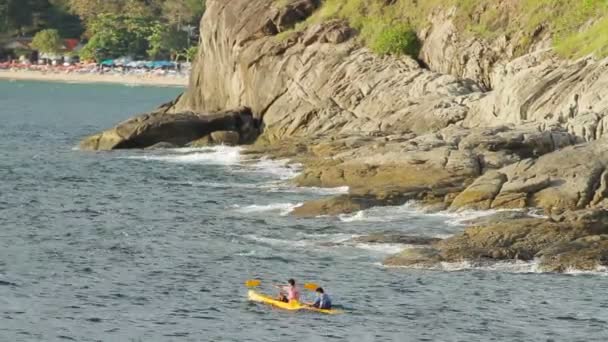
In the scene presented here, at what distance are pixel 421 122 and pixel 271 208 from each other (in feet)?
64.7

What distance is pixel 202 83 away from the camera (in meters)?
113

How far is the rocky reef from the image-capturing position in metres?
54.9

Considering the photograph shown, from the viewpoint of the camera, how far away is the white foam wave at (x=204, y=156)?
88.1 m

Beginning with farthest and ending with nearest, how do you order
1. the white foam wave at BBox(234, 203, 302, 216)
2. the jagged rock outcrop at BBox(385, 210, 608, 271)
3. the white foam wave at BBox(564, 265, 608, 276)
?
the white foam wave at BBox(234, 203, 302, 216) < the jagged rock outcrop at BBox(385, 210, 608, 271) < the white foam wave at BBox(564, 265, 608, 276)

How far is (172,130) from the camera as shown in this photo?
97125mm

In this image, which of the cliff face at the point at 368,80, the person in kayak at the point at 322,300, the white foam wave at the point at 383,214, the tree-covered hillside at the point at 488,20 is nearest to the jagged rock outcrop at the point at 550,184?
the white foam wave at the point at 383,214

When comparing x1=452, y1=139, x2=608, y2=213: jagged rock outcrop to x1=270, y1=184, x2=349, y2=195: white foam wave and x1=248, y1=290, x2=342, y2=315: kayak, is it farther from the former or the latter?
x1=248, y1=290, x2=342, y2=315: kayak

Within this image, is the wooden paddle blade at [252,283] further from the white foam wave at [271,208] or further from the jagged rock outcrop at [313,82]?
the jagged rock outcrop at [313,82]

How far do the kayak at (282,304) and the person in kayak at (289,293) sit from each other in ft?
0.41

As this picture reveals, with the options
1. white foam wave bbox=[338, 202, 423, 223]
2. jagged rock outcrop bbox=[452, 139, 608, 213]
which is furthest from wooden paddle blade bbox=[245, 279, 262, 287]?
jagged rock outcrop bbox=[452, 139, 608, 213]

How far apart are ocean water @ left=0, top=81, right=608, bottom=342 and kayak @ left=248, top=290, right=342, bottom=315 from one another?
0.24m

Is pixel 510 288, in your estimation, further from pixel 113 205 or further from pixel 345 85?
pixel 345 85

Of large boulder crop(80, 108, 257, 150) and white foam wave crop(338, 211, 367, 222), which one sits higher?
white foam wave crop(338, 211, 367, 222)

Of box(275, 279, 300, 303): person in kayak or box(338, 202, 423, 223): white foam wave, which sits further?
box(338, 202, 423, 223): white foam wave
